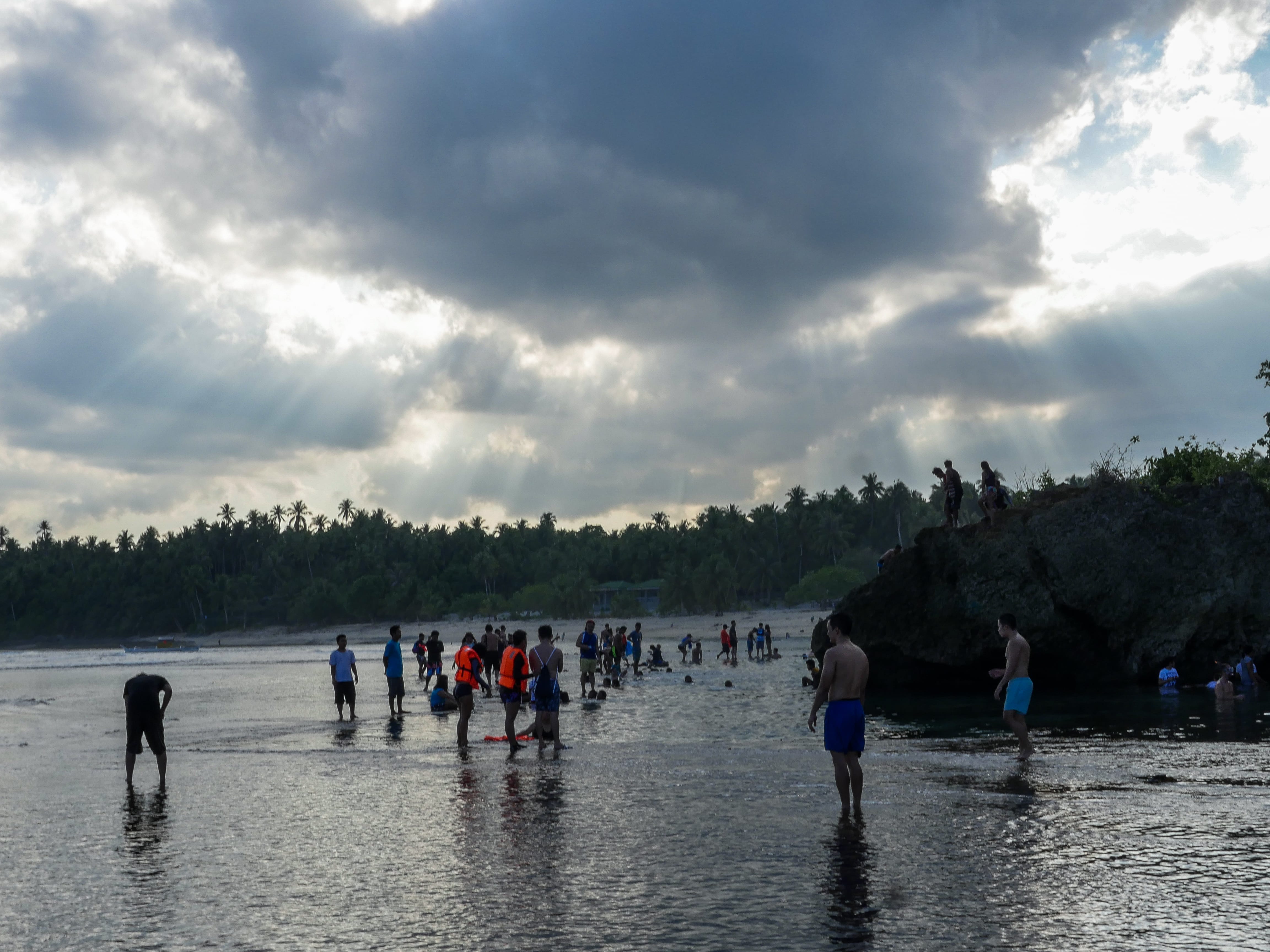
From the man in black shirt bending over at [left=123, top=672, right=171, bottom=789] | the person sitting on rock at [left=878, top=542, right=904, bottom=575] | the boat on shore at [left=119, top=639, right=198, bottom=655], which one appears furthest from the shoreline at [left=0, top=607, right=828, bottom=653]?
the man in black shirt bending over at [left=123, top=672, right=171, bottom=789]

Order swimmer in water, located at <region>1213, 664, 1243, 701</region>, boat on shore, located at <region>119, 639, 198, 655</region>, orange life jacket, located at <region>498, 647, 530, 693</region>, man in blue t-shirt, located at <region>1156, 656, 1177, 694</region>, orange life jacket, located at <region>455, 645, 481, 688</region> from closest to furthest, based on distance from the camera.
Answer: orange life jacket, located at <region>498, 647, 530, 693</region> < orange life jacket, located at <region>455, 645, 481, 688</region> < swimmer in water, located at <region>1213, 664, 1243, 701</region> < man in blue t-shirt, located at <region>1156, 656, 1177, 694</region> < boat on shore, located at <region>119, 639, 198, 655</region>

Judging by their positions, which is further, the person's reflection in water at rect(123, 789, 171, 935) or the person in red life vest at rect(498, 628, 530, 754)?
the person in red life vest at rect(498, 628, 530, 754)

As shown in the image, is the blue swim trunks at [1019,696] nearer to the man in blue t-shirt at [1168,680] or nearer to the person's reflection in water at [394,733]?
the person's reflection in water at [394,733]

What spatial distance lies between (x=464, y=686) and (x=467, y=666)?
0.69 meters

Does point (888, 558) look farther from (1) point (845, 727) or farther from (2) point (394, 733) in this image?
(1) point (845, 727)

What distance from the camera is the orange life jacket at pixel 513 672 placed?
1539 centimetres

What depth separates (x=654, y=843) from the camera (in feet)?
29.7

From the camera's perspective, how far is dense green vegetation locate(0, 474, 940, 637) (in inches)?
5079

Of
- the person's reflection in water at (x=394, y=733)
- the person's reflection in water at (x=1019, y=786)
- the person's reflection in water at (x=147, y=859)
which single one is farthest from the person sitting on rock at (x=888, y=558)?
the person's reflection in water at (x=147, y=859)

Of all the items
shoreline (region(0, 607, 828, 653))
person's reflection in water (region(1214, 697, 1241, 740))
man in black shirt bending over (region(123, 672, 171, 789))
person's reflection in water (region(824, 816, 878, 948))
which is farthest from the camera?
shoreline (region(0, 607, 828, 653))

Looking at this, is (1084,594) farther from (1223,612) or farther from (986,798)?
(986,798)

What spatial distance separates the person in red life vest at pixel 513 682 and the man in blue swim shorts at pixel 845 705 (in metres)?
6.11

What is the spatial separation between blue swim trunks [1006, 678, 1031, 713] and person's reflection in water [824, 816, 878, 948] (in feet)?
16.5

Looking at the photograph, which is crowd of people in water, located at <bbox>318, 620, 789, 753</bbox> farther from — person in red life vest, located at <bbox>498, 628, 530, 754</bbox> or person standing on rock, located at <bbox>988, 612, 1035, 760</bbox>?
person standing on rock, located at <bbox>988, 612, 1035, 760</bbox>
